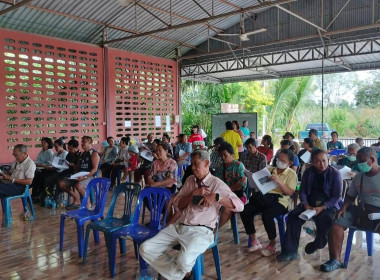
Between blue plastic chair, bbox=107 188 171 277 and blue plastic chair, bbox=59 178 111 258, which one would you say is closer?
blue plastic chair, bbox=107 188 171 277

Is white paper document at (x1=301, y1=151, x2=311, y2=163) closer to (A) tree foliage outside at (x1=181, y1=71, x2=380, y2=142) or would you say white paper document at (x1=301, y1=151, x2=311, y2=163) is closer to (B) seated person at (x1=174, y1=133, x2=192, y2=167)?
(B) seated person at (x1=174, y1=133, x2=192, y2=167)

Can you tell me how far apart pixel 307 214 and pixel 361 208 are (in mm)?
585

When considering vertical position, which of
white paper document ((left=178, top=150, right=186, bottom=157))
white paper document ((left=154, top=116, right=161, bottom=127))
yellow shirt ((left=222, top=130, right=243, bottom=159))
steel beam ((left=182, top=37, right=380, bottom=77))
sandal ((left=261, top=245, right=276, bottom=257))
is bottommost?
sandal ((left=261, top=245, right=276, bottom=257))

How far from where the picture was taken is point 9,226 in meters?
4.93

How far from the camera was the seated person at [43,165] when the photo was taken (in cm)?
648

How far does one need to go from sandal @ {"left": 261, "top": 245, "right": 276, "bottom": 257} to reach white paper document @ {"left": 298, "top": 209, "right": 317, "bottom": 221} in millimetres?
613

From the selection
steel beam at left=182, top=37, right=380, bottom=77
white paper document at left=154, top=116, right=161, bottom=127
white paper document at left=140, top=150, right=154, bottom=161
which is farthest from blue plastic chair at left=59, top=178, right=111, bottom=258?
steel beam at left=182, top=37, right=380, bottom=77

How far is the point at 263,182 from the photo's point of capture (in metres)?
3.74

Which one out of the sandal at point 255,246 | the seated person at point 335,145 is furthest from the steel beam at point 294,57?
the sandal at point 255,246

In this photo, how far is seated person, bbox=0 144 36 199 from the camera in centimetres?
500

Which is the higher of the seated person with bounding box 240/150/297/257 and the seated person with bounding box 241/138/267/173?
the seated person with bounding box 241/138/267/173

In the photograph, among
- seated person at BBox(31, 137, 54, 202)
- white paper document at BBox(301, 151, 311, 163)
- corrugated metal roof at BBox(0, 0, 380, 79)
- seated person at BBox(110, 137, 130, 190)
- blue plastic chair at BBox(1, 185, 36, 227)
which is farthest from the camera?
corrugated metal roof at BBox(0, 0, 380, 79)

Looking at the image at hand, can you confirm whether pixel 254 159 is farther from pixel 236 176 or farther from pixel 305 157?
pixel 305 157

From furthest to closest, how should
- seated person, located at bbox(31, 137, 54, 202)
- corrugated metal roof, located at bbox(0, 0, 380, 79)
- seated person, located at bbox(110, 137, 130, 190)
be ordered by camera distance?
1. corrugated metal roof, located at bbox(0, 0, 380, 79)
2. seated person, located at bbox(110, 137, 130, 190)
3. seated person, located at bbox(31, 137, 54, 202)
